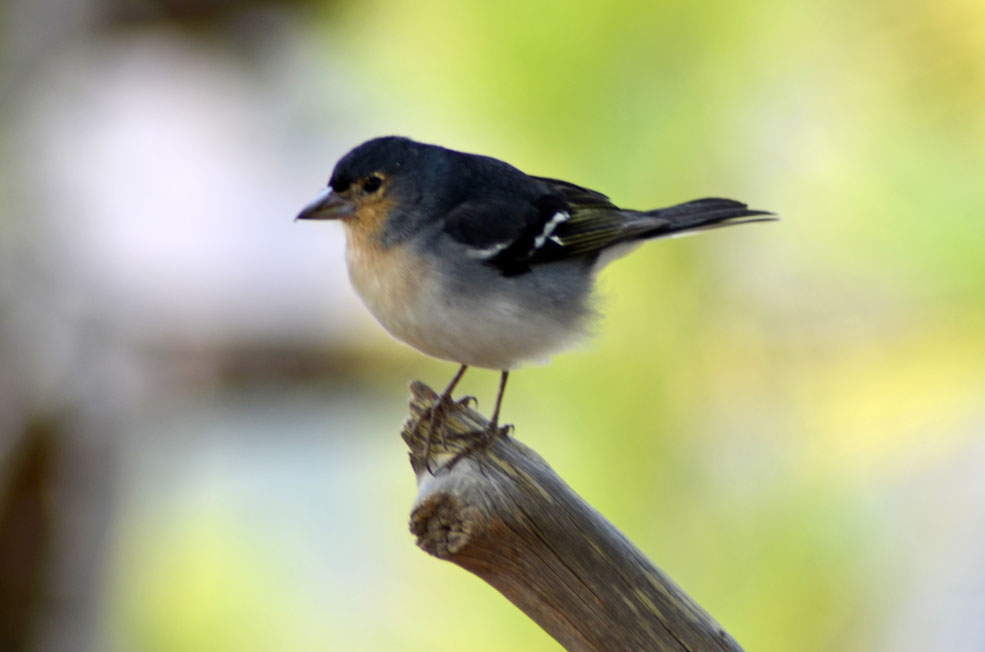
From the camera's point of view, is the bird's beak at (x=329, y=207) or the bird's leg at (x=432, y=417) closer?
the bird's leg at (x=432, y=417)

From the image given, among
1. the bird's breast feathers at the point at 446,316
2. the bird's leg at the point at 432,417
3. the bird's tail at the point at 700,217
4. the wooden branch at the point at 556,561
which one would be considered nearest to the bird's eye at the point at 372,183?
the bird's breast feathers at the point at 446,316

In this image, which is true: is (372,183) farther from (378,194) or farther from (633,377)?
(633,377)

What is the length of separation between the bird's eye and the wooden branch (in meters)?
0.68

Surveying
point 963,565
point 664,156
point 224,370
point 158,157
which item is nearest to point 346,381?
point 224,370

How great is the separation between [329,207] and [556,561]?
891 millimetres

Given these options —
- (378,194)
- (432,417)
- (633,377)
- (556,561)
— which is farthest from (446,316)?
(633,377)

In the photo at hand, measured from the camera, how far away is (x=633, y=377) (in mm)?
3064

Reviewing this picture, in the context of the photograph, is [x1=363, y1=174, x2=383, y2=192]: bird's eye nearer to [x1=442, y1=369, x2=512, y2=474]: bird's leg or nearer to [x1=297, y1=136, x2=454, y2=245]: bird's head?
[x1=297, y1=136, x2=454, y2=245]: bird's head

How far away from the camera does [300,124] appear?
15.2 ft

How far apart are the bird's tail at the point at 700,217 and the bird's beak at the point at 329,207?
634mm

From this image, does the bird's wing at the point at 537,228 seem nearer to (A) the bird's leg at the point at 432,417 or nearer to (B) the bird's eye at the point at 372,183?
(B) the bird's eye at the point at 372,183

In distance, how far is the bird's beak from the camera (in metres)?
2.04

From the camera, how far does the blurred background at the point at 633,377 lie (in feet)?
9.56

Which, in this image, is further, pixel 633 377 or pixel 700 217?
pixel 633 377
